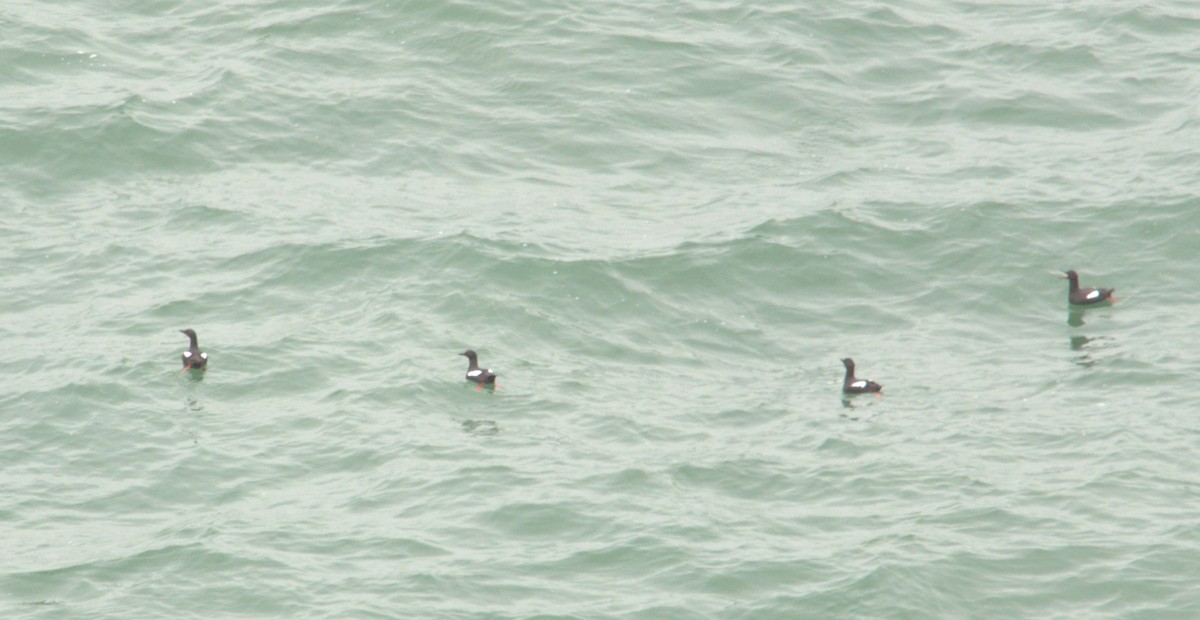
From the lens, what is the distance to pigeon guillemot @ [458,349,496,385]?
936 inches

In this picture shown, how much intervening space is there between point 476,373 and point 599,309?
9.24 feet

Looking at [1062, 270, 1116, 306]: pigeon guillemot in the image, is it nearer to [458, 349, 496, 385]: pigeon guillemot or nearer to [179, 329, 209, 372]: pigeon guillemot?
[458, 349, 496, 385]: pigeon guillemot

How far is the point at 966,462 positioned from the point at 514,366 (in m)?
6.33

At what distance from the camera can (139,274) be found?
1064 inches

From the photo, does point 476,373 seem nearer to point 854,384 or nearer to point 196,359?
point 196,359

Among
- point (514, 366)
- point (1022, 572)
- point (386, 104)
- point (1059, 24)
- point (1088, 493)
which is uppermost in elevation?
point (1059, 24)

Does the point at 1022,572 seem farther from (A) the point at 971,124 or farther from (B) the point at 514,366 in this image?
(A) the point at 971,124

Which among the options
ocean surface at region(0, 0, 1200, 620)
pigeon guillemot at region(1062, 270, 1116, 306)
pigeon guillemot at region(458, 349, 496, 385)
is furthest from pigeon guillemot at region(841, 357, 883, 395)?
pigeon guillemot at region(458, 349, 496, 385)

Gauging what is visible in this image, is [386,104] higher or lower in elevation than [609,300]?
higher

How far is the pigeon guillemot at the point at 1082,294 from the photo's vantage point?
26.0m

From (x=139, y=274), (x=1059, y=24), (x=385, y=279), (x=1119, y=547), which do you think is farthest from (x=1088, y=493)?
(x=1059, y=24)

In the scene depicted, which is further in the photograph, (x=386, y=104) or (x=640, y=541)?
(x=386, y=104)

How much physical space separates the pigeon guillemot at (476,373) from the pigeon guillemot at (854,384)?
457 centimetres

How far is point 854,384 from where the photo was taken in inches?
927
